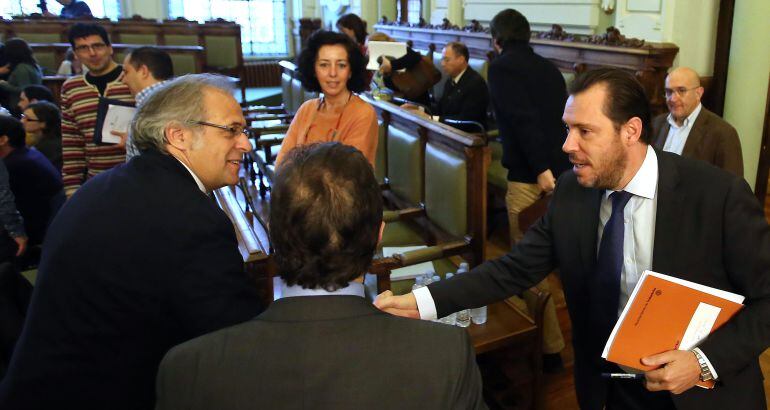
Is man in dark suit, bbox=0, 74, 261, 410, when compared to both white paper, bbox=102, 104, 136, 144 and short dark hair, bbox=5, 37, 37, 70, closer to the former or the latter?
white paper, bbox=102, 104, 136, 144

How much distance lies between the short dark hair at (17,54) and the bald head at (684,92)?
18.8ft

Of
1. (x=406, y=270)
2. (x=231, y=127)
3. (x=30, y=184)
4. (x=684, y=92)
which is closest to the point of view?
(x=231, y=127)

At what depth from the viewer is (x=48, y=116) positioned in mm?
4051

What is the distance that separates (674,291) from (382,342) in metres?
0.69

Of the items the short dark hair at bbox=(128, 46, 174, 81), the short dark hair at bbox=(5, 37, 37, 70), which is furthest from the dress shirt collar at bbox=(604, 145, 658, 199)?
the short dark hair at bbox=(5, 37, 37, 70)

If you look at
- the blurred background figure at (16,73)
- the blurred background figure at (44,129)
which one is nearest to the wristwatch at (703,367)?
the blurred background figure at (44,129)

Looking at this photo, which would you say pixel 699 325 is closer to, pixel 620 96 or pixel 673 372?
pixel 673 372

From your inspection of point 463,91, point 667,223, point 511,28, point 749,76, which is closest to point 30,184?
point 511,28

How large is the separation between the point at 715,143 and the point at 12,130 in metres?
3.69

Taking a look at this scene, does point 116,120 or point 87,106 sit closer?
point 116,120

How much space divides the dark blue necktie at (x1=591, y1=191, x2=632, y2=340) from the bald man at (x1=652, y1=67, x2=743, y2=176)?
5.96 ft

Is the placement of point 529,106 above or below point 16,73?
below

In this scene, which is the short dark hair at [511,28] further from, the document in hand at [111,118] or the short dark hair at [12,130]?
the short dark hair at [12,130]

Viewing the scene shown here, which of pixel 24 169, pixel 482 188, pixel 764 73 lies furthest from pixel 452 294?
pixel 764 73
